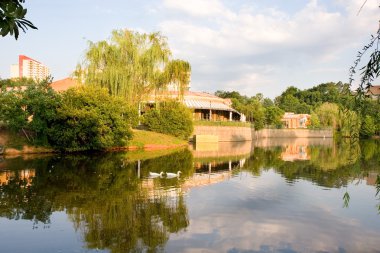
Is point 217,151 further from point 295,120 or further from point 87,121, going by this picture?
point 295,120

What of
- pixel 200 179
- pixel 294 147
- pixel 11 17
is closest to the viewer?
pixel 11 17

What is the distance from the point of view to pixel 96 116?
1101 inches

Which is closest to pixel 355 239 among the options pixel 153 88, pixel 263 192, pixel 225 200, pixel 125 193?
pixel 225 200

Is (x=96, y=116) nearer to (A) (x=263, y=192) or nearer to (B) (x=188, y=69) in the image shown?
(B) (x=188, y=69)

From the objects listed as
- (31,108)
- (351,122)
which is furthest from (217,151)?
(351,122)

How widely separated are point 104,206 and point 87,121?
1821 centimetres

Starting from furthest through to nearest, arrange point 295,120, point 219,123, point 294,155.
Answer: point 295,120, point 219,123, point 294,155

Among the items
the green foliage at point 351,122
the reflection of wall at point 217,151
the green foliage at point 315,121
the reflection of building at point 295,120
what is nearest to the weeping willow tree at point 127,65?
the reflection of wall at point 217,151

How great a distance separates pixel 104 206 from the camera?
34.6ft

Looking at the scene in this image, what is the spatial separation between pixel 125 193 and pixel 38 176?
578 centimetres

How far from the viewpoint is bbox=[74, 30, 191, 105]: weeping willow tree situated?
111 feet

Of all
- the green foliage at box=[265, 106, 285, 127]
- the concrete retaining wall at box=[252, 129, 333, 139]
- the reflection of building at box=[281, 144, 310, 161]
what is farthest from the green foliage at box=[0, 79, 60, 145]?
the green foliage at box=[265, 106, 285, 127]

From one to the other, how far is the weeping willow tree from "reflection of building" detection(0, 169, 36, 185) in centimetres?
1716

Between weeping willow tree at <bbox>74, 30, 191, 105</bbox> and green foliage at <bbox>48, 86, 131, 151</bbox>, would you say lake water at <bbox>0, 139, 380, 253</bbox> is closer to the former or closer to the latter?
green foliage at <bbox>48, 86, 131, 151</bbox>
